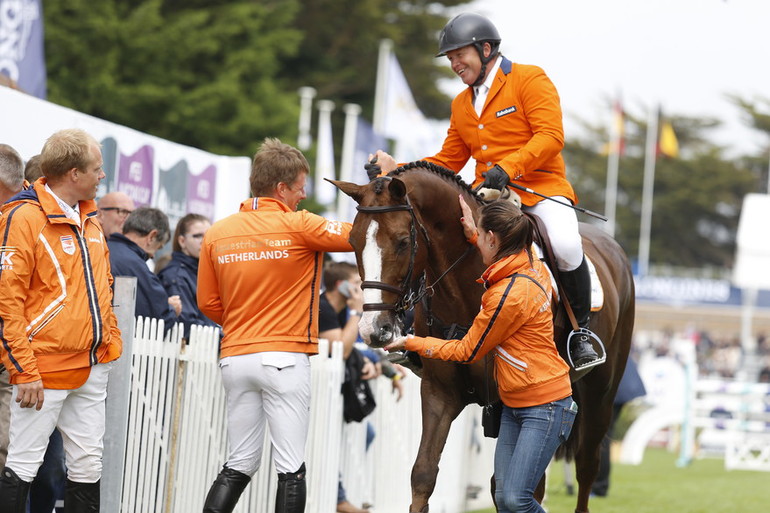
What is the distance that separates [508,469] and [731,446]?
44.4ft

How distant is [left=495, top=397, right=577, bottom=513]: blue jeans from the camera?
5121 mm

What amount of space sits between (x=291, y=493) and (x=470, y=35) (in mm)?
2668

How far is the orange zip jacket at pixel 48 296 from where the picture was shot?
15.7ft

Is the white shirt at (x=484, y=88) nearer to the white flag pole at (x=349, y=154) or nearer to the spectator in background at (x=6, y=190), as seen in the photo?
the spectator in background at (x=6, y=190)

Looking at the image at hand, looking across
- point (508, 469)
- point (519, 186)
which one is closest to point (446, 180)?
point (519, 186)

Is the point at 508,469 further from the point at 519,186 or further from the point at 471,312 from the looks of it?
the point at 519,186

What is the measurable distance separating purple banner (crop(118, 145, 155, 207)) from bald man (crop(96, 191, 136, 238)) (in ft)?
3.00

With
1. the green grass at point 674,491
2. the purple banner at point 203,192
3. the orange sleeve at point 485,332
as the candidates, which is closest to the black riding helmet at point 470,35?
the orange sleeve at point 485,332

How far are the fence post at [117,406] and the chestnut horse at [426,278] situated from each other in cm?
138

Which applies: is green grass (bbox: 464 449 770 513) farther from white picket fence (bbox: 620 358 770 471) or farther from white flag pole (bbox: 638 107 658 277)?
white flag pole (bbox: 638 107 658 277)

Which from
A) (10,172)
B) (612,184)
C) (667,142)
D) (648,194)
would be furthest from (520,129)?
(612,184)

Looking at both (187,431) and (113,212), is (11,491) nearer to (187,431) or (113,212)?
(187,431)

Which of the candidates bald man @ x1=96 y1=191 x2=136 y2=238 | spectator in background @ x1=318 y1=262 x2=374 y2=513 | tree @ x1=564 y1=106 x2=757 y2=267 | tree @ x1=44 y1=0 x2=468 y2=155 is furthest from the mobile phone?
tree @ x1=564 y1=106 x2=757 y2=267

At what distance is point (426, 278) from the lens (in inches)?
224
